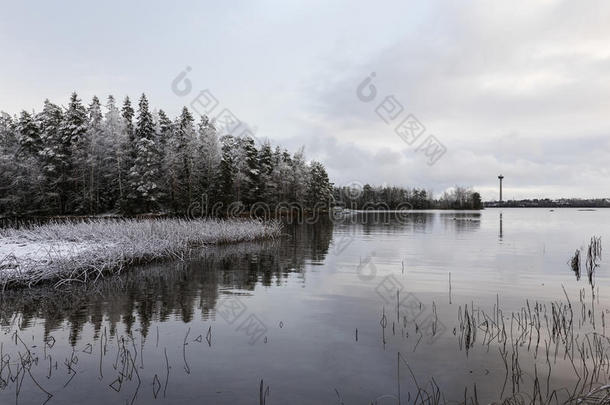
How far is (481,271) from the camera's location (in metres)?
20.4

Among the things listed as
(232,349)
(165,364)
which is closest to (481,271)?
(232,349)

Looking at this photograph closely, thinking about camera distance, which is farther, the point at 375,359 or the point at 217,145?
the point at 217,145

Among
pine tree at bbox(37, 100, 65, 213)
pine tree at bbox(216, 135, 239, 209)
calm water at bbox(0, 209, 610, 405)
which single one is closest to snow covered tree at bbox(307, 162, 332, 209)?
pine tree at bbox(216, 135, 239, 209)

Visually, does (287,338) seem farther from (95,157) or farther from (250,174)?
(250,174)

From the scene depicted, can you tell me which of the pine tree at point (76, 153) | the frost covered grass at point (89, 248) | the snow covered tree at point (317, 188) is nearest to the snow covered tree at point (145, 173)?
the pine tree at point (76, 153)

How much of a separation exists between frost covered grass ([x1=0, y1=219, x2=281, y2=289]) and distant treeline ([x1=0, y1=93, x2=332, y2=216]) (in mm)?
23297

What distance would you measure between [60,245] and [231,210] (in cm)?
3837

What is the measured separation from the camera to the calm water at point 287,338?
24.5ft

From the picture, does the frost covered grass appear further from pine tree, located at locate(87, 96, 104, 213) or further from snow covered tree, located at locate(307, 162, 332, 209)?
snow covered tree, located at locate(307, 162, 332, 209)

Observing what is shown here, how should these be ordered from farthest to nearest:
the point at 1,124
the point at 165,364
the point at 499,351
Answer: the point at 1,124 → the point at 499,351 → the point at 165,364

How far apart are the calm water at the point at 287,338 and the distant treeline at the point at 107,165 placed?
36.0m

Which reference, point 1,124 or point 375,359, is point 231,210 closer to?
point 1,124

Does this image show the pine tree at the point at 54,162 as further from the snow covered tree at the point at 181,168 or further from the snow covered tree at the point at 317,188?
the snow covered tree at the point at 317,188

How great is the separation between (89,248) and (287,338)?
12605 mm
